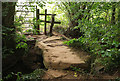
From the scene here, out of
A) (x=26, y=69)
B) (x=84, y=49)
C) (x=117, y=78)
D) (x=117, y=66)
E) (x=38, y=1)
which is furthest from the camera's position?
(x=26, y=69)

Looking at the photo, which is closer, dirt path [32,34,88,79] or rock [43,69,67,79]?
rock [43,69,67,79]

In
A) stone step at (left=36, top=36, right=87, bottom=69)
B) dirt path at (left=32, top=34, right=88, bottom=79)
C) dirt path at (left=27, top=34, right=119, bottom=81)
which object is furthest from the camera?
stone step at (left=36, top=36, right=87, bottom=69)

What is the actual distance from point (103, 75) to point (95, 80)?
332 mm

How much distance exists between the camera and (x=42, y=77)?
136 inches

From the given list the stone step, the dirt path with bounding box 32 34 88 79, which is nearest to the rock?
the dirt path with bounding box 32 34 88 79

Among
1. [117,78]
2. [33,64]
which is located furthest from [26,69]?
[117,78]

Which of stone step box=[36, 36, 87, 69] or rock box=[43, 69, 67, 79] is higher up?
stone step box=[36, 36, 87, 69]

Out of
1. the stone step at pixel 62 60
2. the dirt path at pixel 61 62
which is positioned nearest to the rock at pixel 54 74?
the dirt path at pixel 61 62

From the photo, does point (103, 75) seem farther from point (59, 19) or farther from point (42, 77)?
point (59, 19)

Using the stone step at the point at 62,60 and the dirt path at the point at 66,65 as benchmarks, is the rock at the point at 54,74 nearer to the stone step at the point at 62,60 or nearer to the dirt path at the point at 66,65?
the dirt path at the point at 66,65

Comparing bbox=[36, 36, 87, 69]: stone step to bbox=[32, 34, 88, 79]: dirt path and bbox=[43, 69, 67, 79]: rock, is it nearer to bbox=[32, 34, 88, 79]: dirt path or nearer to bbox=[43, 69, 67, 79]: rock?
bbox=[32, 34, 88, 79]: dirt path

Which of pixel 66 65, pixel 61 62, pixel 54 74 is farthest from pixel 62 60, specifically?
pixel 54 74

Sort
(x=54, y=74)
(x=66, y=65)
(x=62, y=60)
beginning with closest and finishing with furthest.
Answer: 1. (x=54, y=74)
2. (x=66, y=65)
3. (x=62, y=60)

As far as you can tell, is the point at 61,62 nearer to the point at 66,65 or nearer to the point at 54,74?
the point at 66,65
